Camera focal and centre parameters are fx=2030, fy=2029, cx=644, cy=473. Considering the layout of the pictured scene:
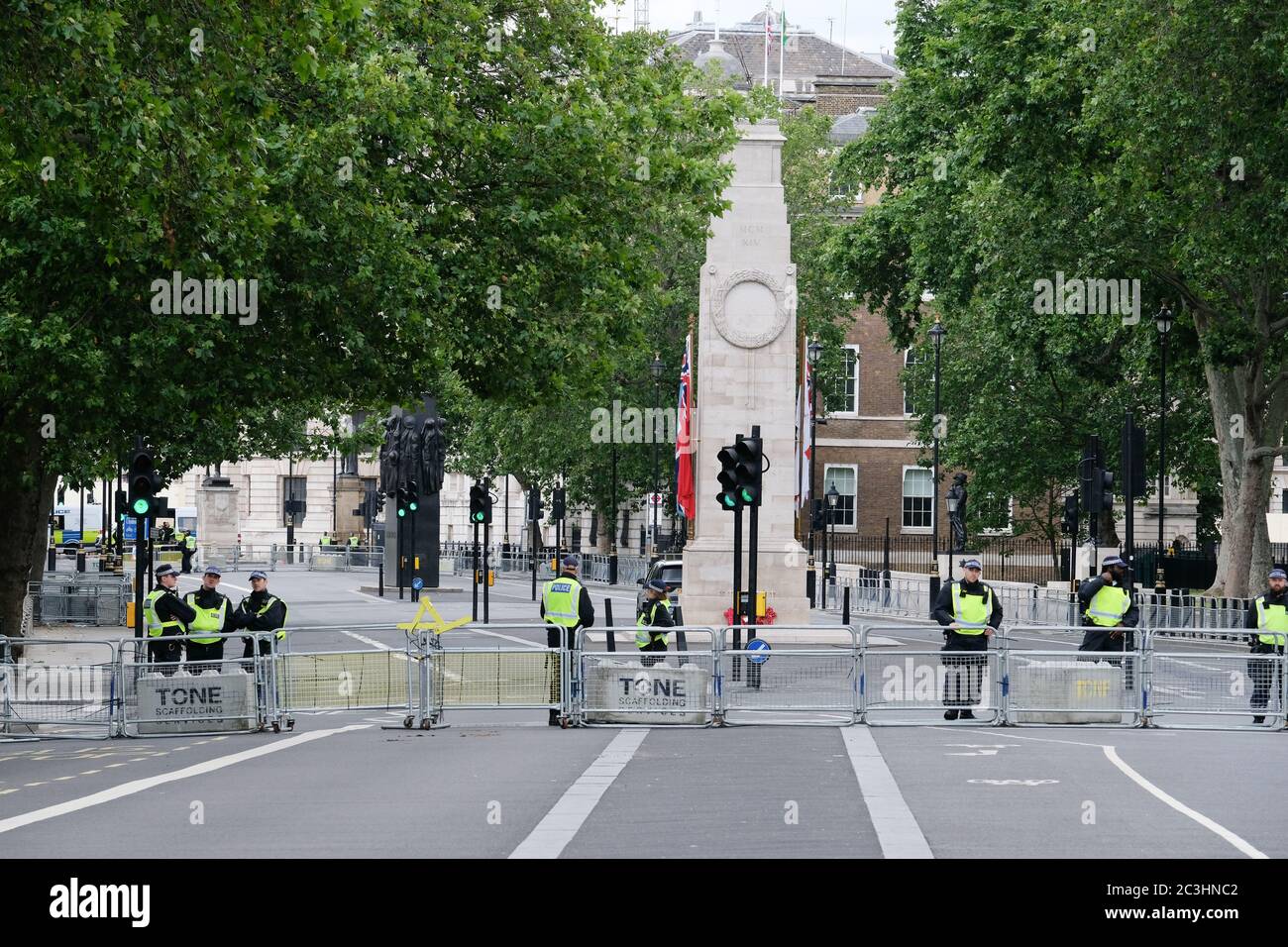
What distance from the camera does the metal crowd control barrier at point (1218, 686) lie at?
20.5m

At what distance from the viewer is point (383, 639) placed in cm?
3769

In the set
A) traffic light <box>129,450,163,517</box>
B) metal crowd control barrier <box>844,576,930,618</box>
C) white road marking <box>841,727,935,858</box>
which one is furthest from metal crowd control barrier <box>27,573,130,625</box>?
white road marking <box>841,727,935,858</box>

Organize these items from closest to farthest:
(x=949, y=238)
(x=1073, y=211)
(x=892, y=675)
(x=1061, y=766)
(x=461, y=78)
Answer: (x=1061, y=766) → (x=892, y=675) → (x=461, y=78) → (x=1073, y=211) → (x=949, y=238)

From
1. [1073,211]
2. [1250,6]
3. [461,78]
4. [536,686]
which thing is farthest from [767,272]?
[536,686]

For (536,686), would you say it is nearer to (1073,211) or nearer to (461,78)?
(461,78)

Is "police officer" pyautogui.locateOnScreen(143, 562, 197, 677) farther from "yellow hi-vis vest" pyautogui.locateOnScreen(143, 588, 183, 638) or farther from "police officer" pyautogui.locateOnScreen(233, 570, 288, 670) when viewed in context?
"police officer" pyautogui.locateOnScreen(233, 570, 288, 670)

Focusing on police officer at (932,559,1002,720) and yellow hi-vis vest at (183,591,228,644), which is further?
yellow hi-vis vest at (183,591,228,644)

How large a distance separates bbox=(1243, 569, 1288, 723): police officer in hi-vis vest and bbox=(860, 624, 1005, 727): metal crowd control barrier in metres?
2.68

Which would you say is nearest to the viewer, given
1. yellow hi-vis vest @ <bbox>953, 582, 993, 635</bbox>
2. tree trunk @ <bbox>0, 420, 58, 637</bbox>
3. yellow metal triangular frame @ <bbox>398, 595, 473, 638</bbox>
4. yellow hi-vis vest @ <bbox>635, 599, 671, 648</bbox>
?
yellow hi-vis vest @ <bbox>953, 582, 993, 635</bbox>

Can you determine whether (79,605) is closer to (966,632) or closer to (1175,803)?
(966,632)

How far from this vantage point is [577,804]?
44.1 feet

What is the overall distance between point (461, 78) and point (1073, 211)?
673 inches

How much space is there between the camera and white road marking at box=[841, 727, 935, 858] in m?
11.2

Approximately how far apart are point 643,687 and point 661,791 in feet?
20.7
